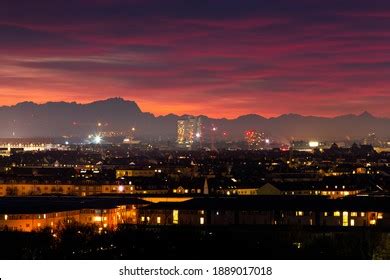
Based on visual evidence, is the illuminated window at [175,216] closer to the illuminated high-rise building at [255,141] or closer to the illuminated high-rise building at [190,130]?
the illuminated high-rise building at [255,141]

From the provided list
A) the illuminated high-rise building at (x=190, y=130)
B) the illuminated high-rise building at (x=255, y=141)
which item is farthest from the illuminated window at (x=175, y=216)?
the illuminated high-rise building at (x=190, y=130)

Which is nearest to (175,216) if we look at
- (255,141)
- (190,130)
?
(255,141)

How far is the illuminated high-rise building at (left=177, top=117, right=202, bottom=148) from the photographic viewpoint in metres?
179

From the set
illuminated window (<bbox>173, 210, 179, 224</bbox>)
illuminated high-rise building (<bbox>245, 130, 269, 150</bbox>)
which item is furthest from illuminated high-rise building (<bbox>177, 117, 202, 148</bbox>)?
illuminated window (<bbox>173, 210, 179, 224</bbox>)

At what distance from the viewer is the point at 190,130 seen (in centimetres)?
18475

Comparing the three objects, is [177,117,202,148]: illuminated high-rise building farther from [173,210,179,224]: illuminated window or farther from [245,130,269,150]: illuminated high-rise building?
[173,210,179,224]: illuminated window

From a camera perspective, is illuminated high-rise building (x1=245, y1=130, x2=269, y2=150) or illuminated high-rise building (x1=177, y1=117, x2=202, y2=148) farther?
illuminated high-rise building (x1=177, y1=117, x2=202, y2=148)

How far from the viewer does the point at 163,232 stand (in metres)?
27.9

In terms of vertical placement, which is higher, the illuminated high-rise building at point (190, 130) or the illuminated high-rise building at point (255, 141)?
the illuminated high-rise building at point (190, 130)

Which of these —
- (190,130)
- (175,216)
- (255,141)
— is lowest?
(175,216)

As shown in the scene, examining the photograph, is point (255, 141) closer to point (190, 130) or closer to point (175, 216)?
point (190, 130)

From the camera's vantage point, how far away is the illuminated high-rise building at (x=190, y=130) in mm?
178625

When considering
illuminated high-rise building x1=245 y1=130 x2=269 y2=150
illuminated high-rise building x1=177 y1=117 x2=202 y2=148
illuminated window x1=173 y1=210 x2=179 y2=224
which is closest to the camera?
illuminated window x1=173 y1=210 x2=179 y2=224
